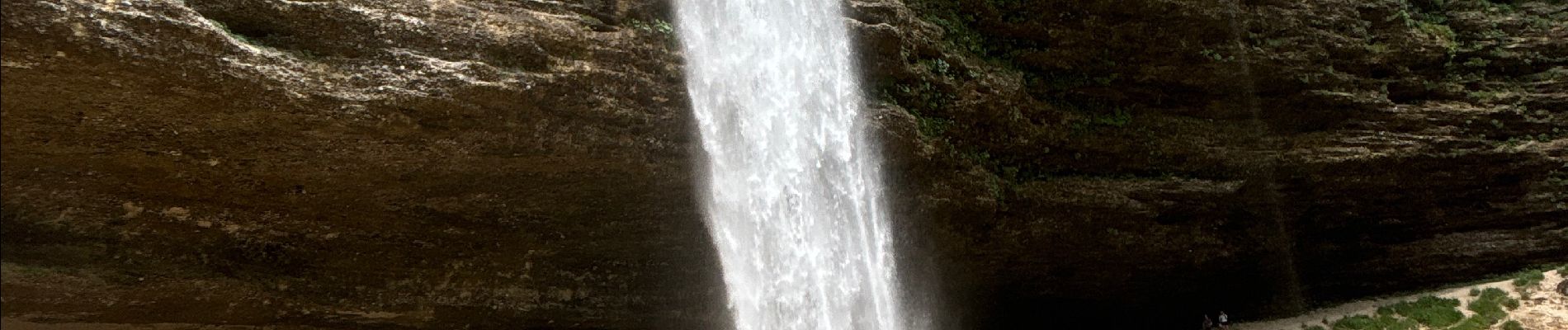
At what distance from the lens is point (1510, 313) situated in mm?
11945

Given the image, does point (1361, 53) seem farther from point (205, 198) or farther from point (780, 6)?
point (205, 198)

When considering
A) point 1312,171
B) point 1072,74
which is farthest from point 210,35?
point 1312,171

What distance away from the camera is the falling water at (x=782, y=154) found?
938 centimetres

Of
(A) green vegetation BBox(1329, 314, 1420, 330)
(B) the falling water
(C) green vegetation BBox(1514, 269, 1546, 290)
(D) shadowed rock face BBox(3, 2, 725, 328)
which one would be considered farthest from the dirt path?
(D) shadowed rock face BBox(3, 2, 725, 328)

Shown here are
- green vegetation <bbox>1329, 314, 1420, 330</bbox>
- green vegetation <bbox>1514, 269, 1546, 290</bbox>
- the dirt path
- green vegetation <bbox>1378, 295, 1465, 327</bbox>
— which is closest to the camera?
the dirt path

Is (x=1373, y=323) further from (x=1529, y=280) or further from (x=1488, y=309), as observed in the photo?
(x=1529, y=280)

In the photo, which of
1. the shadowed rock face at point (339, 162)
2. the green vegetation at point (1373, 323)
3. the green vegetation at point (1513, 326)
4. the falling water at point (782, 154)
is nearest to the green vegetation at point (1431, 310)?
the green vegetation at point (1373, 323)

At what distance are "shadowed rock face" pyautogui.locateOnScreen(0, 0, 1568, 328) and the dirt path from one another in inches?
10.5

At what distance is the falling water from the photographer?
369 inches

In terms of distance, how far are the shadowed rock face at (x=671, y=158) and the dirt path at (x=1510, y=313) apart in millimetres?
267

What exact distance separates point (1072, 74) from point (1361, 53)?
11.9 ft

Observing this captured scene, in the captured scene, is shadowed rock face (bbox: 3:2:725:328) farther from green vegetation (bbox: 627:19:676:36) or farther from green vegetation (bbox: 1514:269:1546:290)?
green vegetation (bbox: 1514:269:1546:290)

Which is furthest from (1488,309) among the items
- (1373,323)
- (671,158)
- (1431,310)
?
(671,158)

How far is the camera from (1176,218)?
40.2 feet
